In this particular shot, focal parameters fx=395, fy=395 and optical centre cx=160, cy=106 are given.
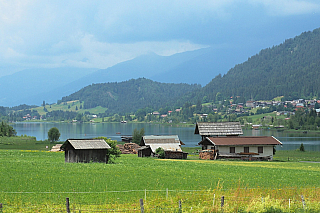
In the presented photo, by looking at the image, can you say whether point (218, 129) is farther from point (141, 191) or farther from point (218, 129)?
point (141, 191)

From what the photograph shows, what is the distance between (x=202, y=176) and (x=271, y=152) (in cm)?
3116

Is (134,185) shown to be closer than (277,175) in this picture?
Yes

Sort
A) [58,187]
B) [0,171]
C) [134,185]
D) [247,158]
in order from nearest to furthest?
[58,187] → [134,185] → [0,171] → [247,158]

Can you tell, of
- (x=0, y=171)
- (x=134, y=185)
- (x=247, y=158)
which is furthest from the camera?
(x=247, y=158)

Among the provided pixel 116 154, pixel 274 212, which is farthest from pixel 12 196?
pixel 116 154

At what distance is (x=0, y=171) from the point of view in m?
28.4

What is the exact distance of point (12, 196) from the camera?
2012 cm

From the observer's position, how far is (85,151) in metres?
39.9

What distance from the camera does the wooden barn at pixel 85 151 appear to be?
129 feet

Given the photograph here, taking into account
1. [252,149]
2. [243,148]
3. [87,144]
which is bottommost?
[252,149]

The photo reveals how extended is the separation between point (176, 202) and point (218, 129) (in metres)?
49.3

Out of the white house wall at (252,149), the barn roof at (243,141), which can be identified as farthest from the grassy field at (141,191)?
the white house wall at (252,149)

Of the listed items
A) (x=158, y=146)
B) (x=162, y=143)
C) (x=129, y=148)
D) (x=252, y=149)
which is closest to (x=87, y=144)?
(x=158, y=146)

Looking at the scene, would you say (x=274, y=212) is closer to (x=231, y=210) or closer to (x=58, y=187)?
(x=231, y=210)
